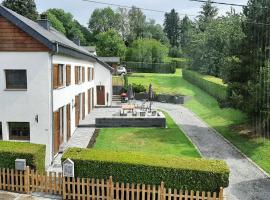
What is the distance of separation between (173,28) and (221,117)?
99.2m

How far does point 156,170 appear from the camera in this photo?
11.2m

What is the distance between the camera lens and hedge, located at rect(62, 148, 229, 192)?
36.0 ft

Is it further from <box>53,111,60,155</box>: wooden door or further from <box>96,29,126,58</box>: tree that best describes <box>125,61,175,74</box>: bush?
<box>53,111,60,155</box>: wooden door

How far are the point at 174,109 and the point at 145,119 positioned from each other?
11.8 m

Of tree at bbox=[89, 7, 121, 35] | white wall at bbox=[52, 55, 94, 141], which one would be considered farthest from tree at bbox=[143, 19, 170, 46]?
white wall at bbox=[52, 55, 94, 141]

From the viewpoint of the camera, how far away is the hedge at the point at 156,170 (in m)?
11.0

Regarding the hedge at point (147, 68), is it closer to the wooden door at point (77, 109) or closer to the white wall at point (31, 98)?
the wooden door at point (77, 109)

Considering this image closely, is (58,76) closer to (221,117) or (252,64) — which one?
(252,64)

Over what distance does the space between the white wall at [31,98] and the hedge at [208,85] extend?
1626cm

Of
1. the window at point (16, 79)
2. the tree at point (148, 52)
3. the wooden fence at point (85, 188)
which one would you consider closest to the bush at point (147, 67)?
the tree at point (148, 52)

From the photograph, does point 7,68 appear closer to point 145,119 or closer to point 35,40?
point 35,40

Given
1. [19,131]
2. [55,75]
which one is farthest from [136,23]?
[19,131]

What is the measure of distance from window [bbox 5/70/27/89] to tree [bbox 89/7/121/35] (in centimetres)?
9008

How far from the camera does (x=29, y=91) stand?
17.0 meters
